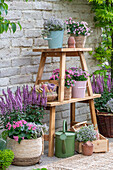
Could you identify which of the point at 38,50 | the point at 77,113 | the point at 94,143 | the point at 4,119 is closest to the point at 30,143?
the point at 4,119

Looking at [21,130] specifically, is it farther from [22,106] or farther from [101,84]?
[101,84]

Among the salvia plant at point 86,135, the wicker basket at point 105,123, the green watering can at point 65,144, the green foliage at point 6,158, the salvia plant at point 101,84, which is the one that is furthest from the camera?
the salvia plant at point 101,84

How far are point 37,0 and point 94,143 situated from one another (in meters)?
1.93

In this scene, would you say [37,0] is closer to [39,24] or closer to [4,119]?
[39,24]

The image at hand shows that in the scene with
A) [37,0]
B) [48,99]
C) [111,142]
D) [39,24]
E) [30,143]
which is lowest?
[111,142]

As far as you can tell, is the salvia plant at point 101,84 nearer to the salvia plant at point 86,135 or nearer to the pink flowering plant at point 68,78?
the pink flowering plant at point 68,78

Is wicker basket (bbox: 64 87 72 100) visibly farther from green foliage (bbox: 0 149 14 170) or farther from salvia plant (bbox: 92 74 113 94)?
green foliage (bbox: 0 149 14 170)

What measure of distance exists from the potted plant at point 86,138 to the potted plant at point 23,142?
0.59 m

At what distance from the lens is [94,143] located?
3.97 metres

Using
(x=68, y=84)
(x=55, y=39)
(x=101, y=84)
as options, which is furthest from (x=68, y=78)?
(x=101, y=84)

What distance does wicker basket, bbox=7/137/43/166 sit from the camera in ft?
11.4

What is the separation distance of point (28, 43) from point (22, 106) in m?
0.93

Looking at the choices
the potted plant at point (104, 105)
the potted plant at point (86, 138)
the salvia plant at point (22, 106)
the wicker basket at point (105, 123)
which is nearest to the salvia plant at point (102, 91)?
the potted plant at point (104, 105)

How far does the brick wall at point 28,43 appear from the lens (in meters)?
3.99
